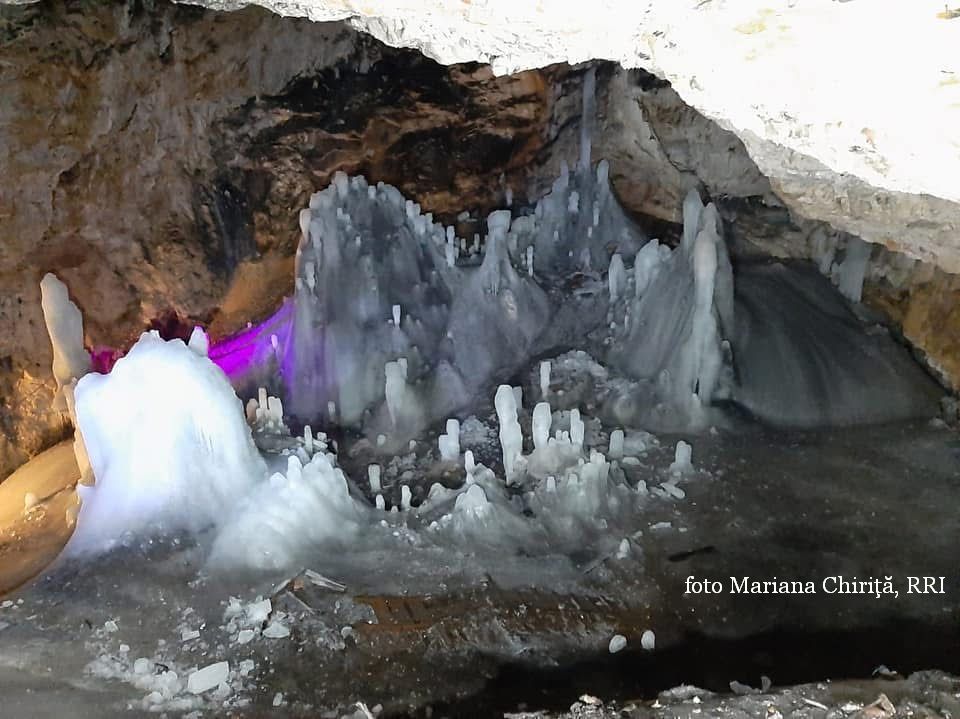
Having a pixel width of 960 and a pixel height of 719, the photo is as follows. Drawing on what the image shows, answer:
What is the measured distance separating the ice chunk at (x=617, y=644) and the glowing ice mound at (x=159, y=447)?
3.28 meters

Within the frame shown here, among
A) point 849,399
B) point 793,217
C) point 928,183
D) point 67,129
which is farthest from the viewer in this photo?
point 793,217

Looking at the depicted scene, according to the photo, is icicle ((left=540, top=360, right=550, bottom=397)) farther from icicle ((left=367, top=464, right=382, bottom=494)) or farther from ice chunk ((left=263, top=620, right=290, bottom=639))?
ice chunk ((left=263, top=620, right=290, bottom=639))

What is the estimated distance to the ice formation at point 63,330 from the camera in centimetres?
899

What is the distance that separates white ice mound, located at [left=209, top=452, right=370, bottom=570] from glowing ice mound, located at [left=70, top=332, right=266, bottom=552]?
0.32 metres

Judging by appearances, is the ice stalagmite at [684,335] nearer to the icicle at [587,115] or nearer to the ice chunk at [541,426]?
the ice chunk at [541,426]

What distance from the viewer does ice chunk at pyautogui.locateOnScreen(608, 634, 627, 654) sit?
215 inches

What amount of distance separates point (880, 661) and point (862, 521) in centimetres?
173

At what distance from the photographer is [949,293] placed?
8758mm

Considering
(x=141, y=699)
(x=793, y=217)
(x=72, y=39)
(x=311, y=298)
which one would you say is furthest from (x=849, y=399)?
(x=72, y=39)

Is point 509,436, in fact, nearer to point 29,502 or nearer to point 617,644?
point 617,644

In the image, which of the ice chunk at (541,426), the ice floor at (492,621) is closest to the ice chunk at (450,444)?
the ice chunk at (541,426)

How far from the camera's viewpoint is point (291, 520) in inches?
251

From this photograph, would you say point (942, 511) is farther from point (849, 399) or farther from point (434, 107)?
point (434, 107)

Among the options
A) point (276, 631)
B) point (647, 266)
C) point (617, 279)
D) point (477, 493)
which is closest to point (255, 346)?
point (617, 279)
